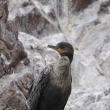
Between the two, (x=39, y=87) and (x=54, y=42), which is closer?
(x=39, y=87)

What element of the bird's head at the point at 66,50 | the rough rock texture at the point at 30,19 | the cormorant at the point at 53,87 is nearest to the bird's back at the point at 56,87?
the cormorant at the point at 53,87

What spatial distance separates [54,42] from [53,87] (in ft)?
12.6

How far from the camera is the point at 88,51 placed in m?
10.5

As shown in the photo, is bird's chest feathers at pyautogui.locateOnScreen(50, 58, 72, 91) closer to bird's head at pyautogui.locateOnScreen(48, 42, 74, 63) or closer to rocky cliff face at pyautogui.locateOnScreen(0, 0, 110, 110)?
bird's head at pyautogui.locateOnScreen(48, 42, 74, 63)

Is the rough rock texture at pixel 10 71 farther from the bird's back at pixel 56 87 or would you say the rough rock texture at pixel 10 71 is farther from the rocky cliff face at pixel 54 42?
the bird's back at pixel 56 87

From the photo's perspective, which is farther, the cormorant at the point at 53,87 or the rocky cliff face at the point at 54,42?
the rocky cliff face at the point at 54,42

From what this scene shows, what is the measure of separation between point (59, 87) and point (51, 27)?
459cm

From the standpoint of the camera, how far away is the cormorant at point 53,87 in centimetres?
632

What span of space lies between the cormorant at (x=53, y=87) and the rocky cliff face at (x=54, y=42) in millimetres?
1077

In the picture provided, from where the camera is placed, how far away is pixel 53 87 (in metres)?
6.30

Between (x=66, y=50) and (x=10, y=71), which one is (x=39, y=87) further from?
(x=10, y=71)

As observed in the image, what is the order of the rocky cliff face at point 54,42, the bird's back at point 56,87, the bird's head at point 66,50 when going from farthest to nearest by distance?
the rocky cliff face at point 54,42
the bird's head at point 66,50
the bird's back at point 56,87

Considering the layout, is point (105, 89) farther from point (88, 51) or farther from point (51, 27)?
point (51, 27)

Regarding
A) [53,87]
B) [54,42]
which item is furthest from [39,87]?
[54,42]
